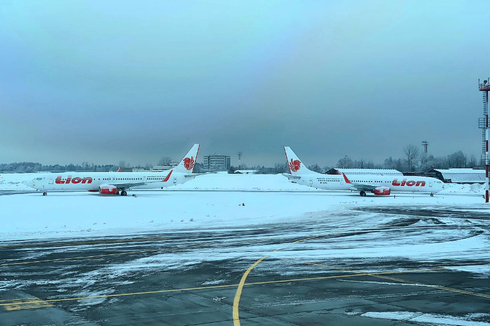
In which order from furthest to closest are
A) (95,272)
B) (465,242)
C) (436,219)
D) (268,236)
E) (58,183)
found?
(58,183) → (436,219) → (268,236) → (465,242) → (95,272)

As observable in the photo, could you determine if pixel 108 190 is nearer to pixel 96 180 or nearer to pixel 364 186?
pixel 96 180

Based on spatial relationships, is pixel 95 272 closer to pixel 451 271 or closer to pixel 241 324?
pixel 241 324

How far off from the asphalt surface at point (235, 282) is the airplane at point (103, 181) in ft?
135

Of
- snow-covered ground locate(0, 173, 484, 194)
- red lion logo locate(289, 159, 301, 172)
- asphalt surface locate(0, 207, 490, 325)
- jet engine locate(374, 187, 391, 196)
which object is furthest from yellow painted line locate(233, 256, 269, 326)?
red lion logo locate(289, 159, 301, 172)

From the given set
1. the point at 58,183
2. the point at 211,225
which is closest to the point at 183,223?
the point at 211,225

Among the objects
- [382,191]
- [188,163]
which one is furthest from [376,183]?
[188,163]

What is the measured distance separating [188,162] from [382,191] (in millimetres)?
32006

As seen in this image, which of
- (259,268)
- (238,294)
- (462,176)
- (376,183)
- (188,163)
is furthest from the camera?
(462,176)

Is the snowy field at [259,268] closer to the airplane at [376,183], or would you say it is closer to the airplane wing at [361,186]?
the airplane wing at [361,186]

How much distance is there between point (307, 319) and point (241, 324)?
1.41 meters

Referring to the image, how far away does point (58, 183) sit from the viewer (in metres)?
60.2

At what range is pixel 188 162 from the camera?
2739 inches

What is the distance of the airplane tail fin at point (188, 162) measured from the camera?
6869cm

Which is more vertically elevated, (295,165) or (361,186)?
(295,165)
